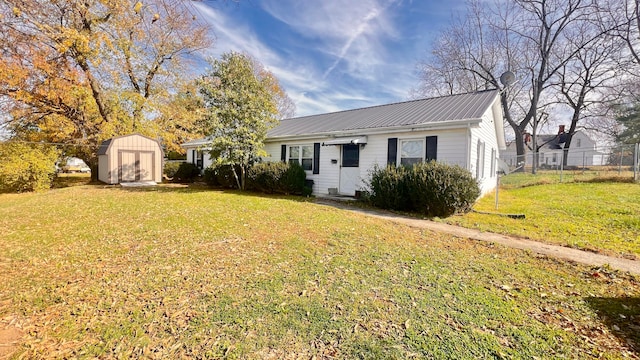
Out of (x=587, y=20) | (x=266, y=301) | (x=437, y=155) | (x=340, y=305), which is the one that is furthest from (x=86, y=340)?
(x=587, y=20)

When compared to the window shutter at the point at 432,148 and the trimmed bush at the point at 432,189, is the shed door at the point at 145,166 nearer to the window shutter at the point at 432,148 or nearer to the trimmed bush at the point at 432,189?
the trimmed bush at the point at 432,189

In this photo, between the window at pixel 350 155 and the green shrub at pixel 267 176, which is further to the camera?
the green shrub at pixel 267 176

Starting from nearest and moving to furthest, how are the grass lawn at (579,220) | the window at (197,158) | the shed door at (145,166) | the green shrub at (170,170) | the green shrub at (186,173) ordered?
the grass lawn at (579,220) < the shed door at (145,166) < the green shrub at (186,173) < the window at (197,158) < the green shrub at (170,170)

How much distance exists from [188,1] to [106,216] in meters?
5.55

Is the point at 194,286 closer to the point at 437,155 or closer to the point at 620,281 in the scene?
the point at 620,281

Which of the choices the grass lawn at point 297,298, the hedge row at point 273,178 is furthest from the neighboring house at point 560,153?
the grass lawn at point 297,298

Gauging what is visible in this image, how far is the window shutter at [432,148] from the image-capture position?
889 centimetres

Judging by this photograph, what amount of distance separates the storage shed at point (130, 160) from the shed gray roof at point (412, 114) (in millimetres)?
8117

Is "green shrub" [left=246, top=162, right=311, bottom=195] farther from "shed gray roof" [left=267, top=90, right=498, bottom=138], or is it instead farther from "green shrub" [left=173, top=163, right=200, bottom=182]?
"green shrub" [left=173, top=163, right=200, bottom=182]

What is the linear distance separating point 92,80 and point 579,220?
21.1 meters

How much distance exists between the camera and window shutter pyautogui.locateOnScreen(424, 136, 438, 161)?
889cm

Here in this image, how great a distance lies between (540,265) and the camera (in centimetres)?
403

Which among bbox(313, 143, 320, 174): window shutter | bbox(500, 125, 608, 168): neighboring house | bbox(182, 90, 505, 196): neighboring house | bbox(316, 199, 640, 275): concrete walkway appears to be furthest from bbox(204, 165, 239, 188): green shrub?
bbox(500, 125, 608, 168): neighboring house

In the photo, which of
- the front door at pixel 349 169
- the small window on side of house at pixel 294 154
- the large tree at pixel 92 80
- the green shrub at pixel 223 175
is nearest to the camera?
the front door at pixel 349 169
